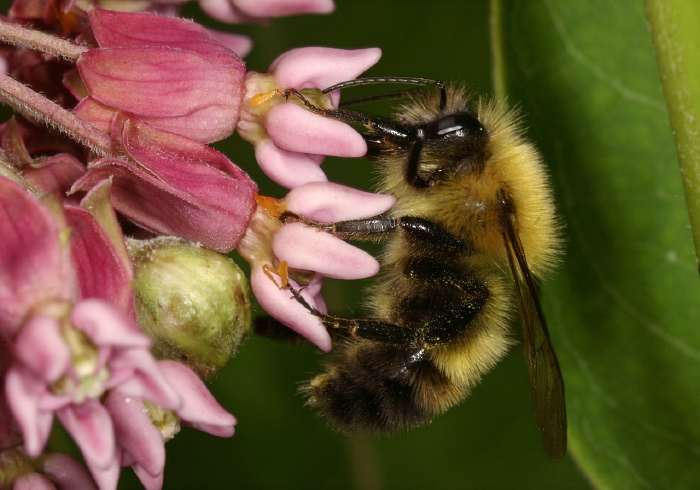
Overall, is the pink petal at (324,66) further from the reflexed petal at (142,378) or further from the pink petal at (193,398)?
the reflexed petal at (142,378)

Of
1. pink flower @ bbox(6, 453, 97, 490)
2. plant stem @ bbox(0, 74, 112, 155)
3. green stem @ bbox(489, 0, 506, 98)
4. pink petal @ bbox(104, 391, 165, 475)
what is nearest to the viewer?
pink petal @ bbox(104, 391, 165, 475)

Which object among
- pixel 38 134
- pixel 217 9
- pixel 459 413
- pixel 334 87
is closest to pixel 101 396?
pixel 38 134

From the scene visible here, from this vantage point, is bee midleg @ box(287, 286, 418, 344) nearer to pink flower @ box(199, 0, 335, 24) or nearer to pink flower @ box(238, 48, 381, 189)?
pink flower @ box(238, 48, 381, 189)

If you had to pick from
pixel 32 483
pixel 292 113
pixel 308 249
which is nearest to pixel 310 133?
pixel 292 113

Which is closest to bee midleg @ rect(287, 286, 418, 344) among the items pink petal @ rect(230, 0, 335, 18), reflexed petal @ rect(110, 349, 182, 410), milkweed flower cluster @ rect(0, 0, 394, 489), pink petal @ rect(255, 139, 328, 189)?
milkweed flower cluster @ rect(0, 0, 394, 489)

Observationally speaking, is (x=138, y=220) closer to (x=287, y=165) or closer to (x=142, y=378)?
(x=287, y=165)

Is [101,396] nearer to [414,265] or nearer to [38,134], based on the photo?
[38,134]
